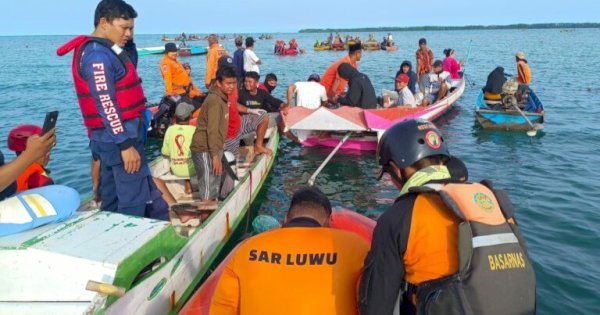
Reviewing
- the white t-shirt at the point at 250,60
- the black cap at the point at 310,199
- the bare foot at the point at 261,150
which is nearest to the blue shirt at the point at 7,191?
the black cap at the point at 310,199

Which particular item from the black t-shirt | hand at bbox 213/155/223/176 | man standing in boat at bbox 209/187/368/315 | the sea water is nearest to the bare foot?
the sea water

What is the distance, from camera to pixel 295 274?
222cm

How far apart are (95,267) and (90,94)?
1.61 meters

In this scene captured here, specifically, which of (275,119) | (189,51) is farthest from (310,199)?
(189,51)

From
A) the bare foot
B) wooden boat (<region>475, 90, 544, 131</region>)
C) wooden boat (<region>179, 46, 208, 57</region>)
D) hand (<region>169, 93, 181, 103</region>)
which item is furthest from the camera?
wooden boat (<region>179, 46, 208, 57</region>)

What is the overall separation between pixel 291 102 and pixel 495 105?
6224mm

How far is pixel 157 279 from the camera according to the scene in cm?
383

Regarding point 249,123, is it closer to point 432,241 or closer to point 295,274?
point 295,274

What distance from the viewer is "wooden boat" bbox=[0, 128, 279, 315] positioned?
2.88 metres

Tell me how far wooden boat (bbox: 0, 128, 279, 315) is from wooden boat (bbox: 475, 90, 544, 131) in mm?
10657

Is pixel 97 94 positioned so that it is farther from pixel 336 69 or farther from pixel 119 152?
pixel 336 69

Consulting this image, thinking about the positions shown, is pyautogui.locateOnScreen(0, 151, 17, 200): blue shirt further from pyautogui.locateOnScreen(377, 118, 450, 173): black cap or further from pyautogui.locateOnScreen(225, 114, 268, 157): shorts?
pyautogui.locateOnScreen(225, 114, 268, 157): shorts

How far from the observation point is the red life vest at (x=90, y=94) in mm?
3771

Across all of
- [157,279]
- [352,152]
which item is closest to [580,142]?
[352,152]
